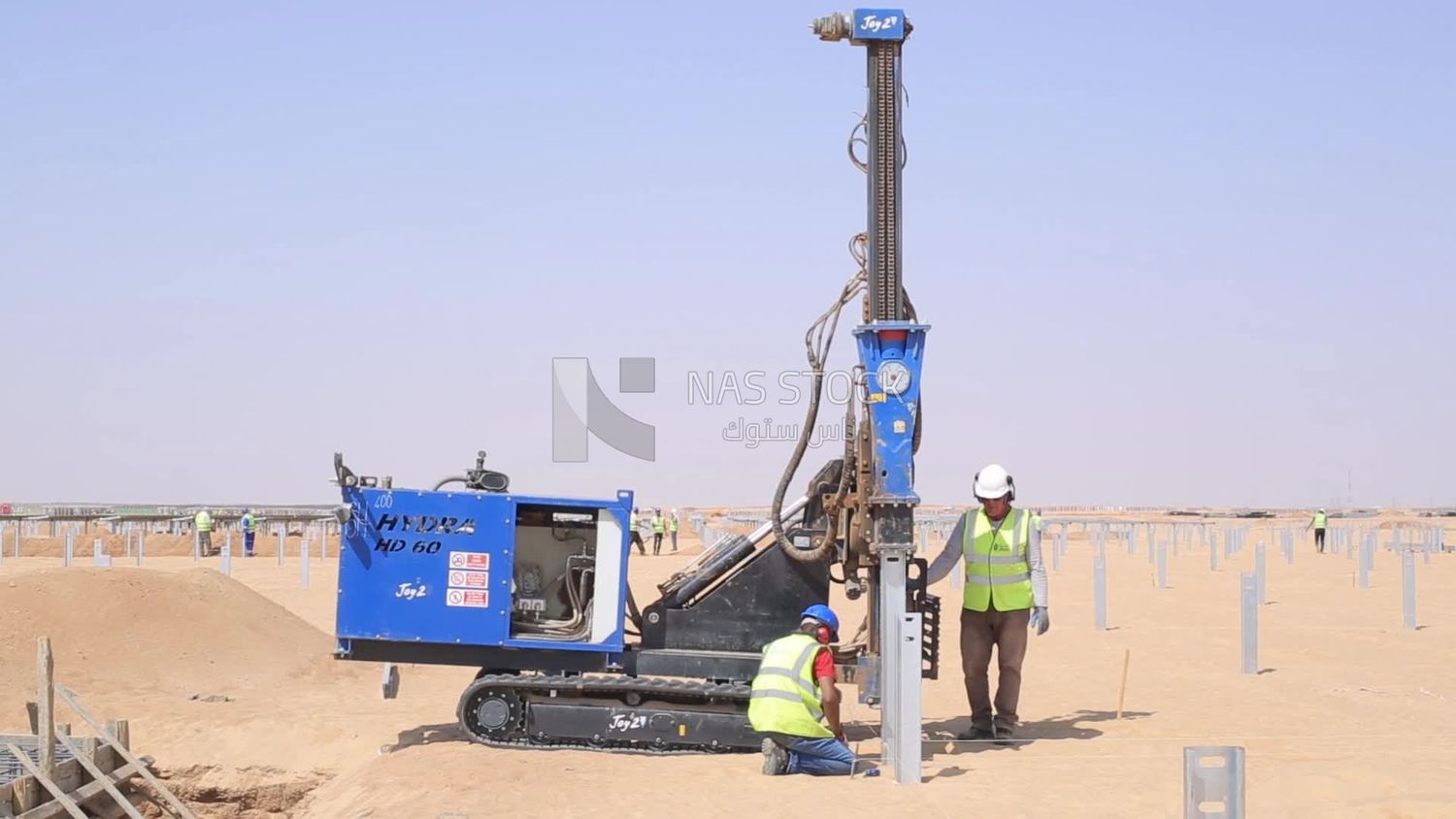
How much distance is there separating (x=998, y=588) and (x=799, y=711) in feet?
8.81

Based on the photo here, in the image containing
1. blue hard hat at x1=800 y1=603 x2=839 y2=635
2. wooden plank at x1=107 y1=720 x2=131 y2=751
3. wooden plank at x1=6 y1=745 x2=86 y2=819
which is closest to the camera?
blue hard hat at x1=800 y1=603 x2=839 y2=635

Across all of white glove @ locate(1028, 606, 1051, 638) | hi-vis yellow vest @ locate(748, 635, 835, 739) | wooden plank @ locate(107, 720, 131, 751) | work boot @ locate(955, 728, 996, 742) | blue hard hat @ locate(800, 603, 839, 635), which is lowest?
wooden plank @ locate(107, 720, 131, 751)

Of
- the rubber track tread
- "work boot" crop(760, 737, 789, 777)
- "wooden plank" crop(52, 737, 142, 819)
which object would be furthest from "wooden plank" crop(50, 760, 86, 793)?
"work boot" crop(760, 737, 789, 777)

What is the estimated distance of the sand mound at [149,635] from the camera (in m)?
17.5

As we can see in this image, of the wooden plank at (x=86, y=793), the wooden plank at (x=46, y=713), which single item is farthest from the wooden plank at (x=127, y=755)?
the wooden plank at (x=46, y=713)

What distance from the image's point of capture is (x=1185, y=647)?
21.1m

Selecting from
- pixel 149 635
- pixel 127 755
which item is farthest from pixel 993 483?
pixel 149 635

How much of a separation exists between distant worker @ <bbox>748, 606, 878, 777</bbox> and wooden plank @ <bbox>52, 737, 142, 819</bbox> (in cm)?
574

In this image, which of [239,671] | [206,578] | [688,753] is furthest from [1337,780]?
[206,578]

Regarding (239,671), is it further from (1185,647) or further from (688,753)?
(1185,647)

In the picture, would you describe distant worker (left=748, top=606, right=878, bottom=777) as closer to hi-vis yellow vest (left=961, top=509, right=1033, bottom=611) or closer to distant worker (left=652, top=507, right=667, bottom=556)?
hi-vis yellow vest (left=961, top=509, right=1033, bottom=611)

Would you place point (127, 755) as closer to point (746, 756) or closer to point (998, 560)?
point (746, 756)

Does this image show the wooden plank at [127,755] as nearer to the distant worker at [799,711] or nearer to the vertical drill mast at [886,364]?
the distant worker at [799,711]

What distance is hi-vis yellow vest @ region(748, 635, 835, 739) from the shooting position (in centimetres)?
1057
